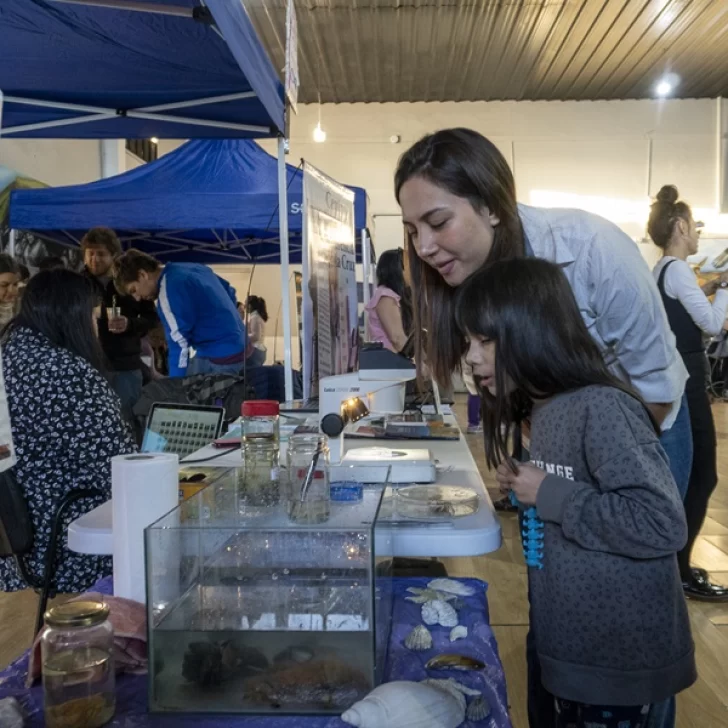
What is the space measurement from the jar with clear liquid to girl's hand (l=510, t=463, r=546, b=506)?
37 centimetres

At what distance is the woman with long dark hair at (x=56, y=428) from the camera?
6.44ft

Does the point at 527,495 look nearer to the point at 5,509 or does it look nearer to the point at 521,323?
the point at 521,323

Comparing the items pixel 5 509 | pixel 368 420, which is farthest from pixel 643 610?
pixel 5 509

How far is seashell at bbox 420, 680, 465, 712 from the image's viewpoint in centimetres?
77

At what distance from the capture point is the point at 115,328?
165 inches

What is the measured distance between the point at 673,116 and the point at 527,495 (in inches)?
417

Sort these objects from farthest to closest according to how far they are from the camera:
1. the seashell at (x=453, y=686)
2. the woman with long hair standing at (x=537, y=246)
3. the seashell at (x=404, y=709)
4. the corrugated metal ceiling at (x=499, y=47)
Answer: the corrugated metal ceiling at (x=499, y=47), the woman with long hair standing at (x=537, y=246), the seashell at (x=453, y=686), the seashell at (x=404, y=709)

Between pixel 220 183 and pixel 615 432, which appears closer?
pixel 615 432

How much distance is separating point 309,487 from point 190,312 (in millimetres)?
3061

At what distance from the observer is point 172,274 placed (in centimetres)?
398

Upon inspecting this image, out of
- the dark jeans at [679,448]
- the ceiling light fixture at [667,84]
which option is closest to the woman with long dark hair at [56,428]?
the dark jeans at [679,448]

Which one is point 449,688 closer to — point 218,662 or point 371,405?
point 218,662

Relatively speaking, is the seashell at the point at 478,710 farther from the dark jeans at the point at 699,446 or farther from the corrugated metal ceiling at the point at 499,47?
the corrugated metal ceiling at the point at 499,47

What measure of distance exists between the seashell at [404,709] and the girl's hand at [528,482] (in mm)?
430
